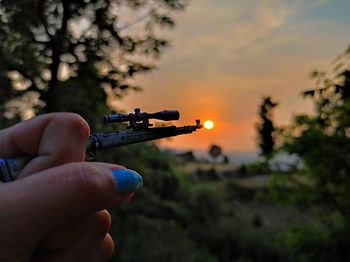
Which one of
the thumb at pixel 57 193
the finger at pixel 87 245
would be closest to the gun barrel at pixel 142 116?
the finger at pixel 87 245

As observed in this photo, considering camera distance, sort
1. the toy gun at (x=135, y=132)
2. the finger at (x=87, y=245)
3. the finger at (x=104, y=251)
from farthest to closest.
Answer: the toy gun at (x=135, y=132)
the finger at (x=104, y=251)
the finger at (x=87, y=245)

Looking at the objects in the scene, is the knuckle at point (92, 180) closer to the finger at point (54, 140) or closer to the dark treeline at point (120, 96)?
the finger at point (54, 140)

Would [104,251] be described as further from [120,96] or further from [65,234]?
[120,96]

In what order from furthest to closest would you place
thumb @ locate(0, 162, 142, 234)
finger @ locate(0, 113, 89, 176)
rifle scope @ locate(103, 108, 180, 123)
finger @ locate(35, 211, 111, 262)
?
rifle scope @ locate(103, 108, 180, 123) → finger @ locate(35, 211, 111, 262) → finger @ locate(0, 113, 89, 176) → thumb @ locate(0, 162, 142, 234)

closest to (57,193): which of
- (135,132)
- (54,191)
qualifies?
(54,191)

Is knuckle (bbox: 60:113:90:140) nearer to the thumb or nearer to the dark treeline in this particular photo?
Answer: the thumb

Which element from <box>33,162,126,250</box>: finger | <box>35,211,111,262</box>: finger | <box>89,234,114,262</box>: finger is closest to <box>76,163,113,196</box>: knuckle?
<box>33,162,126,250</box>: finger

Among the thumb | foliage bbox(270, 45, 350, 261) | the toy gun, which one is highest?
the toy gun
